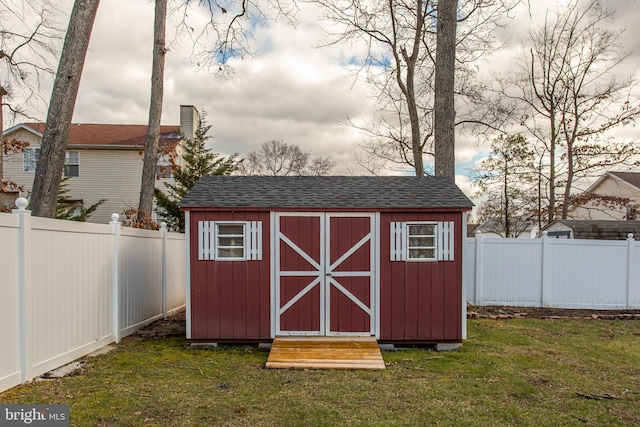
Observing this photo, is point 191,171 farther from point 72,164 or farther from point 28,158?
point 28,158

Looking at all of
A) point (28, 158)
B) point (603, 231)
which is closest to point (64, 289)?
point (603, 231)

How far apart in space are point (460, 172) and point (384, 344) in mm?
13416

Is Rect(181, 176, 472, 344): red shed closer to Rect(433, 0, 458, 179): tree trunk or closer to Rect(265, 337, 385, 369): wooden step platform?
Rect(265, 337, 385, 369): wooden step platform

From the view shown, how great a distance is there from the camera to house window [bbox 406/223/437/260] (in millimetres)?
6211

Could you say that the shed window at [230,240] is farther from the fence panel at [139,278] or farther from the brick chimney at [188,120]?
the brick chimney at [188,120]

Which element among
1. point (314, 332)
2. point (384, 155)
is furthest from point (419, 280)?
point (384, 155)

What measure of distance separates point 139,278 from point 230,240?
2.01 metres

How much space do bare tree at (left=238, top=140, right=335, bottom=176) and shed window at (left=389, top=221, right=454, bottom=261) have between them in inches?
860

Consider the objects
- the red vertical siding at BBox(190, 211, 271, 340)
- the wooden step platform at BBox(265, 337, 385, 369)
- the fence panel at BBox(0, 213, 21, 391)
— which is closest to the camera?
the fence panel at BBox(0, 213, 21, 391)

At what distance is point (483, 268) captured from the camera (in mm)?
9781

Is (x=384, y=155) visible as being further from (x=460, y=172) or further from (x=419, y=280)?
(x=419, y=280)

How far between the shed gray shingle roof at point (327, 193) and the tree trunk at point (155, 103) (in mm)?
3430

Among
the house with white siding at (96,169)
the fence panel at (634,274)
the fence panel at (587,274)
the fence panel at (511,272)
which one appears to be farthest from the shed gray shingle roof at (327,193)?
the house with white siding at (96,169)

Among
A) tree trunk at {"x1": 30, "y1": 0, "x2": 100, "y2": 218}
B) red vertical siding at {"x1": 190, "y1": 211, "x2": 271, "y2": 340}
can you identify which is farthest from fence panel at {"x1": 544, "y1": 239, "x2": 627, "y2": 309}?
tree trunk at {"x1": 30, "y1": 0, "x2": 100, "y2": 218}
